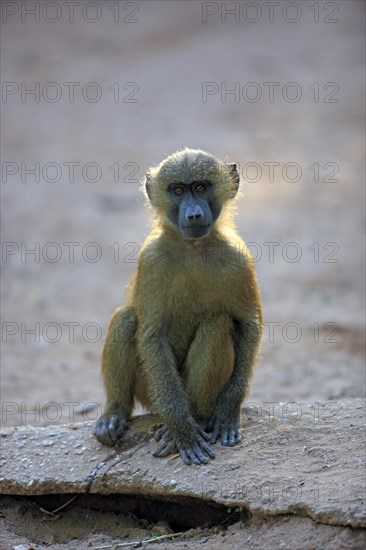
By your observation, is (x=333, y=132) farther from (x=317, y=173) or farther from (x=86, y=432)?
(x=86, y=432)

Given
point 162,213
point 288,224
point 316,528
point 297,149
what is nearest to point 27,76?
point 297,149

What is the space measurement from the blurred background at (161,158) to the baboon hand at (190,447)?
1899 millimetres

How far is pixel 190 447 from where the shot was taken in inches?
293

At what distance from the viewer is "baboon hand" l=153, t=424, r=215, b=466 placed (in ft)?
24.1

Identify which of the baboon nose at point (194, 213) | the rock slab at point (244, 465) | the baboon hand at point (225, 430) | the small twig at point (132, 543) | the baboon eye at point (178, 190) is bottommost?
the small twig at point (132, 543)

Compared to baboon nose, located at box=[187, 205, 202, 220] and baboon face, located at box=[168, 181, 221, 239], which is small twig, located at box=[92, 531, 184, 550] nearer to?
baboon face, located at box=[168, 181, 221, 239]

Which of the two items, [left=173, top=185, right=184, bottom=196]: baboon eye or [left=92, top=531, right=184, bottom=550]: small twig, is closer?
[left=92, top=531, right=184, bottom=550]: small twig

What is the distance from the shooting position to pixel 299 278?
49.6 feet

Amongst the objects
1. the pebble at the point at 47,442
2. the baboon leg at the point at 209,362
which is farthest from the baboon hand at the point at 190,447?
the pebble at the point at 47,442

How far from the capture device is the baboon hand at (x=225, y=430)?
7539 mm

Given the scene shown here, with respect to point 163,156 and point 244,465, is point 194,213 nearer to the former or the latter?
point 244,465

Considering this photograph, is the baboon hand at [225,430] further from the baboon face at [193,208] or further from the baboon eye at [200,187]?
the baboon eye at [200,187]

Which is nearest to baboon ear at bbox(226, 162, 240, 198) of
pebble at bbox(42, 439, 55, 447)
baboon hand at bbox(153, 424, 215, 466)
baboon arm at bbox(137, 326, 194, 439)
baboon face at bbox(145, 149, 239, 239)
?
baboon face at bbox(145, 149, 239, 239)

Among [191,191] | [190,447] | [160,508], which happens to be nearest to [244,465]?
[190,447]
